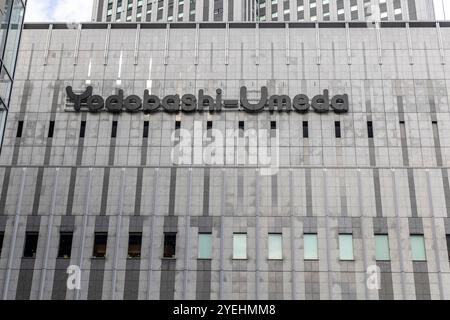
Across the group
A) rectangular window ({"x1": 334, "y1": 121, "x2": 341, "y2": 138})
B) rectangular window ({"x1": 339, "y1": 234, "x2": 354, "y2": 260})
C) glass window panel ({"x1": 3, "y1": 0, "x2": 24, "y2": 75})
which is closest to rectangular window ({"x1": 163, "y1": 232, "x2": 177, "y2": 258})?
rectangular window ({"x1": 339, "y1": 234, "x2": 354, "y2": 260})

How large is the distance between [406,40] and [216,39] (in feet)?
59.9

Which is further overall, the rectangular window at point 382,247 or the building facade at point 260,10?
the building facade at point 260,10

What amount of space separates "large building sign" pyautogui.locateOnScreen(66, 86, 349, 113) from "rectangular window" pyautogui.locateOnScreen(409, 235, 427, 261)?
12940mm

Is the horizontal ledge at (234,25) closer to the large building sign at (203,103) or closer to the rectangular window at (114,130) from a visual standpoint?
the large building sign at (203,103)

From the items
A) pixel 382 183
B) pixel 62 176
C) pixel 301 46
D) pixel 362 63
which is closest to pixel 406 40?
pixel 362 63

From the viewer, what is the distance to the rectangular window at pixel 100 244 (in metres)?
49.4

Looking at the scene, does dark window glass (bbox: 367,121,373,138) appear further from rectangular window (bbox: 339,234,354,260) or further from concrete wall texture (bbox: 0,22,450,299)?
rectangular window (bbox: 339,234,354,260)

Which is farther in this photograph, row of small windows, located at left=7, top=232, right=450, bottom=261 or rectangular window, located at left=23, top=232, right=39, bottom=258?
rectangular window, located at left=23, top=232, right=39, bottom=258

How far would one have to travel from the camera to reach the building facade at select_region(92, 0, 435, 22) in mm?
107500

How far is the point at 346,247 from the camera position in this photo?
48875 mm

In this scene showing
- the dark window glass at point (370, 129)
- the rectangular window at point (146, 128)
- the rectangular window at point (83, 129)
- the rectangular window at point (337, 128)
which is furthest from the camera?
the rectangular window at point (83, 129)

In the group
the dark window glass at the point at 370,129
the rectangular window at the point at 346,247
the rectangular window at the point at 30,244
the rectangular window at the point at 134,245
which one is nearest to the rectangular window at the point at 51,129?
the rectangular window at the point at 30,244

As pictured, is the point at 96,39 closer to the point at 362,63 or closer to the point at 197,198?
A: the point at 197,198

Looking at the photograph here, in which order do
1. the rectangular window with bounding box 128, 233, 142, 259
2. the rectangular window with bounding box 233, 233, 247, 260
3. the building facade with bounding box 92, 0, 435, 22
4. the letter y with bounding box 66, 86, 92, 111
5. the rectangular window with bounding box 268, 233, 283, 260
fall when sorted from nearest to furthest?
the rectangular window with bounding box 268, 233, 283, 260 → the rectangular window with bounding box 233, 233, 247, 260 → the rectangular window with bounding box 128, 233, 142, 259 → the letter y with bounding box 66, 86, 92, 111 → the building facade with bounding box 92, 0, 435, 22
